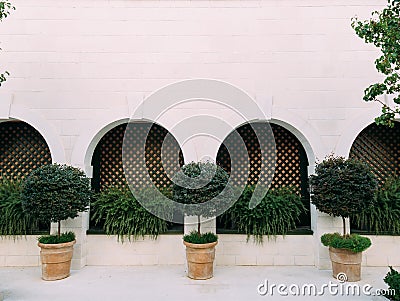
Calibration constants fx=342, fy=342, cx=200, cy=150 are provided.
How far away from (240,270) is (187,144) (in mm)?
2338

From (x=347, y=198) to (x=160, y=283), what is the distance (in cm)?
303

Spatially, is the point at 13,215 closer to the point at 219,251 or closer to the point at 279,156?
the point at 219,251

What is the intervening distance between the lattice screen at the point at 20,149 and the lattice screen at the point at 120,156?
3.37 feet

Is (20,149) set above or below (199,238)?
above

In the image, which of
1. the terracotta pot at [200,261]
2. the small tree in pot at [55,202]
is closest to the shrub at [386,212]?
the terracotta pot at [200,261]

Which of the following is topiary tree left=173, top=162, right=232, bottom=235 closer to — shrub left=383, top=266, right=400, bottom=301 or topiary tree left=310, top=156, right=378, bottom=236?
topiary tree left=310, top=156, right=378, bottom=236

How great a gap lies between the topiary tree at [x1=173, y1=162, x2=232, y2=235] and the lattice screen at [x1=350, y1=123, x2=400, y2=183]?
2948 mm

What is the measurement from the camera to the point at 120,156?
6723 millimetres

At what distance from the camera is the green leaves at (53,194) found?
5055 mm

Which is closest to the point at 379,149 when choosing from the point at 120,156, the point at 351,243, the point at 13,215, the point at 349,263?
the point at 351,243

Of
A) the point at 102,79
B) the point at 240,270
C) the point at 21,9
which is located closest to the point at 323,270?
the point at 240,270

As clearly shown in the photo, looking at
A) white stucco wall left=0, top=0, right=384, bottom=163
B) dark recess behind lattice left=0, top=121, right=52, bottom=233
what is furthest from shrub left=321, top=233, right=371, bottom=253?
dark recess behind lattice left=0, top=121, right=52, bottom=233

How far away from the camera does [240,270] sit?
5.76 metres

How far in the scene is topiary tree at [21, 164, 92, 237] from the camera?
505 cm
